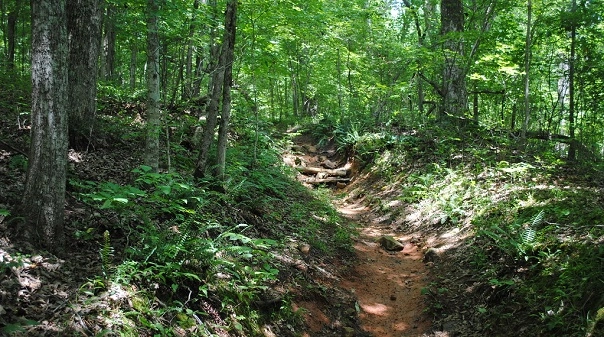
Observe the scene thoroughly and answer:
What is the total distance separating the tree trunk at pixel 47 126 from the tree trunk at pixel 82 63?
4.05m

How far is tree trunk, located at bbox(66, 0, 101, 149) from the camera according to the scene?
7426 millimetres

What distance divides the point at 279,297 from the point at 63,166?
113 inches

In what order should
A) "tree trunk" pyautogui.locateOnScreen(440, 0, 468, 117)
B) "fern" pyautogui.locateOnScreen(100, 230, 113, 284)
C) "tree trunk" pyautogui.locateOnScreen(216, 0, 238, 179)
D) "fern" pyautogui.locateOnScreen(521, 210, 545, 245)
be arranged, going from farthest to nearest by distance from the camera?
"tree trunk" pyautogui.locateOnScreen(440, 0, 468, 117) < "tree trunk" pyautogui.locateOnScreen(216, 0, 238, 179) < "fern" pyautogui.locateOnScreen(521, 210, 545, 245) < "fern" pyautogui.locateOnScreen(100, 230, 113, 284)

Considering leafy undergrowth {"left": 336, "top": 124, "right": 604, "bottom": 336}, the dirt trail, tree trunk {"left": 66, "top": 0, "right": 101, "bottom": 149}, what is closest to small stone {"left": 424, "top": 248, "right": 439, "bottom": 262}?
leafy undergrowth {"left": 336, "top": 124, "right": 604, "bottom": 336}

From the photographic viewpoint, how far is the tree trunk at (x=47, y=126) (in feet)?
11.4

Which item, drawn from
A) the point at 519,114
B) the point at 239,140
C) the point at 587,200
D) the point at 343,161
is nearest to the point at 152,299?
the point at 587,200

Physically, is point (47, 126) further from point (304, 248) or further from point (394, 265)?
point (394, 265)

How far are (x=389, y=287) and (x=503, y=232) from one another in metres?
2.06

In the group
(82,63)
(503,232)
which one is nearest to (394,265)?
(503,232)

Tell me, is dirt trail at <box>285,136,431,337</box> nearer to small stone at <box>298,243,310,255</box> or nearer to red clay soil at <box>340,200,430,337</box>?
red clay soil at <box>340,200,430,337</box>

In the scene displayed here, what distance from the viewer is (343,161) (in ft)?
54.0

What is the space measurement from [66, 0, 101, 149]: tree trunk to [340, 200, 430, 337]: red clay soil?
5674 millimetres

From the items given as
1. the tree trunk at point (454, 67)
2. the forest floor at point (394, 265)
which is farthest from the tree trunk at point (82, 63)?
the tree trunk at point (454, 67)

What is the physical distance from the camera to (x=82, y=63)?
25.0ft
